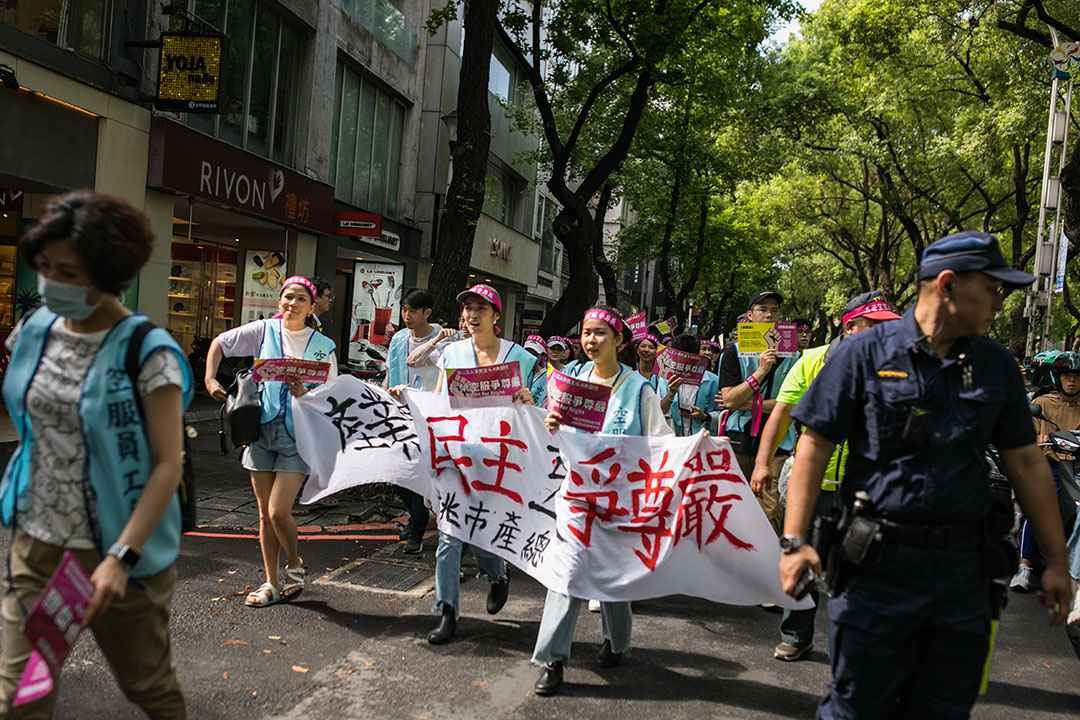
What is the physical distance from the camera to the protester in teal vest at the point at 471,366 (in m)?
4.95

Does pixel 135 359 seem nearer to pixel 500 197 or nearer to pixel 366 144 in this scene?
pixel 366 144

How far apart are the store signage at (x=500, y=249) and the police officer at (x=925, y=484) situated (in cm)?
2261

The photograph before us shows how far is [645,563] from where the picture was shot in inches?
180

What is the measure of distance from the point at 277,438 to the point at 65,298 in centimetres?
292

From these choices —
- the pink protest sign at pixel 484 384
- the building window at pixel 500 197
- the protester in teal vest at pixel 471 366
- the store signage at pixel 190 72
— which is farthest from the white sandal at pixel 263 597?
the building window at pixel 500 197

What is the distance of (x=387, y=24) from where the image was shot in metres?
19.0

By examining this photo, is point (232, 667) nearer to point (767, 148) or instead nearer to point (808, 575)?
point (808, 575)

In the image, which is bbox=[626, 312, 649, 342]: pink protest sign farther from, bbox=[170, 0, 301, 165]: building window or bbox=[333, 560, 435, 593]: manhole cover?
bbox=[170, 0, 301, 165]: building window

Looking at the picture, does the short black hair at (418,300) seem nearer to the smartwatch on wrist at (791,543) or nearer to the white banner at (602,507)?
the white banner at (602,507)

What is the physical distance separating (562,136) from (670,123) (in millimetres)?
2770

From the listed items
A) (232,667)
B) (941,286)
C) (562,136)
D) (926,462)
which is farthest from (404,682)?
(562,136)

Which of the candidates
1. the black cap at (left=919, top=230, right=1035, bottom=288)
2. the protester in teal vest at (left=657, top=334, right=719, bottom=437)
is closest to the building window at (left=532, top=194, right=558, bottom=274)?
the protester in teal vest at (left=657, top=334, right=719, bottom=437)

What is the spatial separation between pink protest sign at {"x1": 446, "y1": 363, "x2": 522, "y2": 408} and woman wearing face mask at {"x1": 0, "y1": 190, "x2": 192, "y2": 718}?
265cm

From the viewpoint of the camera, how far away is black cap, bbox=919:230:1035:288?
9.46 ft
